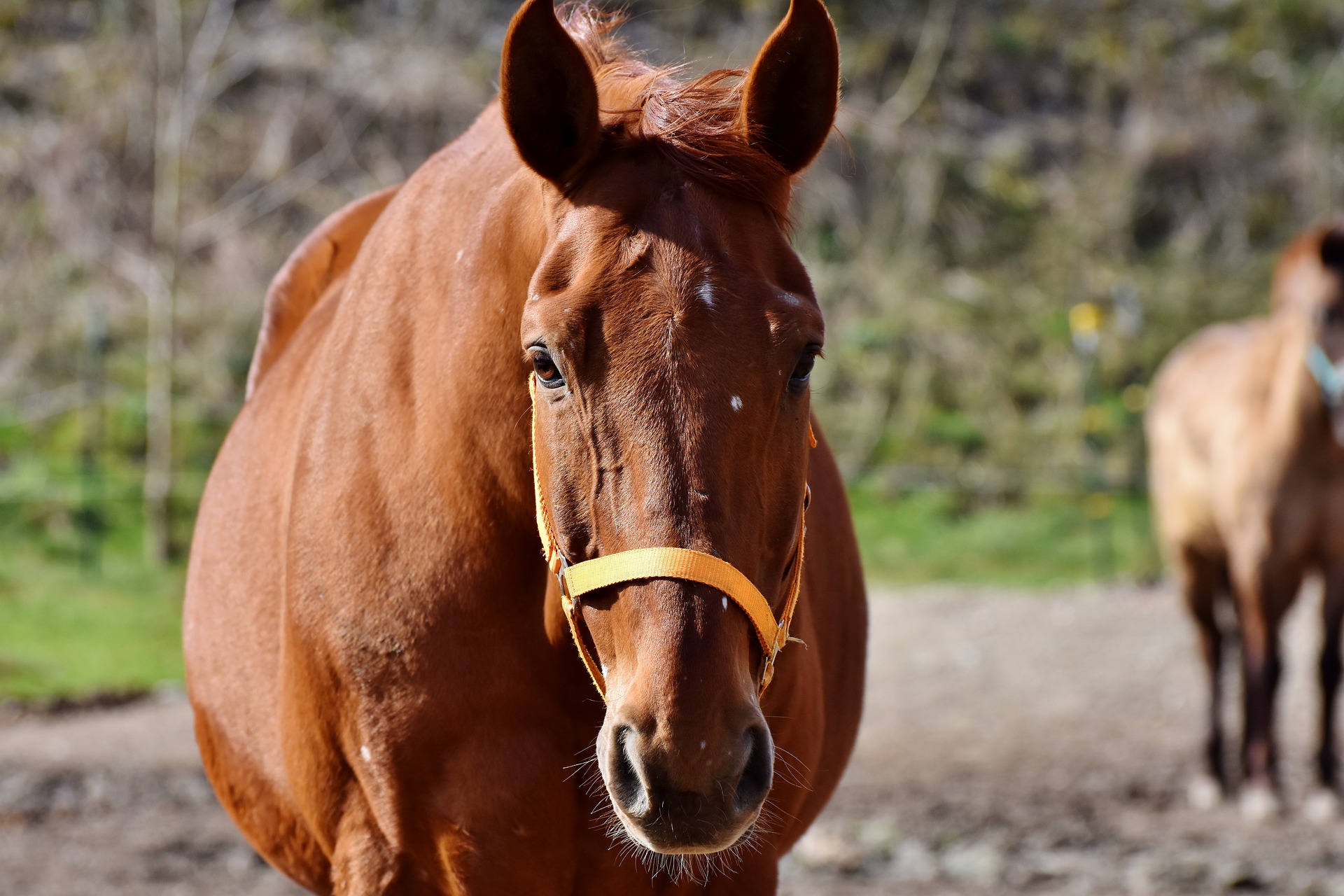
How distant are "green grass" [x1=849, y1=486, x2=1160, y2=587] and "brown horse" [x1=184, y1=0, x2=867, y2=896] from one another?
27.8 ft

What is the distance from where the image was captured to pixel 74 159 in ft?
Result: 40.9

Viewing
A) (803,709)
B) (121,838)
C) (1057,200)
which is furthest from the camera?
(1057,200)

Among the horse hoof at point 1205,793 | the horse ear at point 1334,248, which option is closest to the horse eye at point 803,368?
the horse ear at point 1334,248

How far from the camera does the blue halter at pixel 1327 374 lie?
620 centimetres

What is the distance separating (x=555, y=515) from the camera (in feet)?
5.66

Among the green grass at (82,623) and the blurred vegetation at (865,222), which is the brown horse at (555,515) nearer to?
the green grass at (82,623)

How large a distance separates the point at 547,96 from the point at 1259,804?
5.79 meters

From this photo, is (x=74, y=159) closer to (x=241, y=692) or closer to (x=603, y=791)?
(x=241, y=692)

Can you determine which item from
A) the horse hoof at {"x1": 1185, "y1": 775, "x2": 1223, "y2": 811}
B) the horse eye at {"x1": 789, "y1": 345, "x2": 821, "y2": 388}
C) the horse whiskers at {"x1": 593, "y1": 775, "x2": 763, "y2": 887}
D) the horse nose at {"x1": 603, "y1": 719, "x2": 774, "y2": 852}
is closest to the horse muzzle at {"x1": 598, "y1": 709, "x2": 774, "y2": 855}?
the horse nose at {"x1": 603, "y1": 719, "x2": 774, "y2": 852}

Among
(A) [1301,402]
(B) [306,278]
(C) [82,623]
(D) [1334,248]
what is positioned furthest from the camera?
(C) [82,623]

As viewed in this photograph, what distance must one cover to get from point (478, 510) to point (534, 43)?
0.69 meters

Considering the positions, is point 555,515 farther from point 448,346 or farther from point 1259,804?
point 1259,804

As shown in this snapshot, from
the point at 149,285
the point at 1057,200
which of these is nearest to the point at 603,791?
the point at 149,285

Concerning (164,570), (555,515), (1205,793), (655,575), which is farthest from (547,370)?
(164,570)
